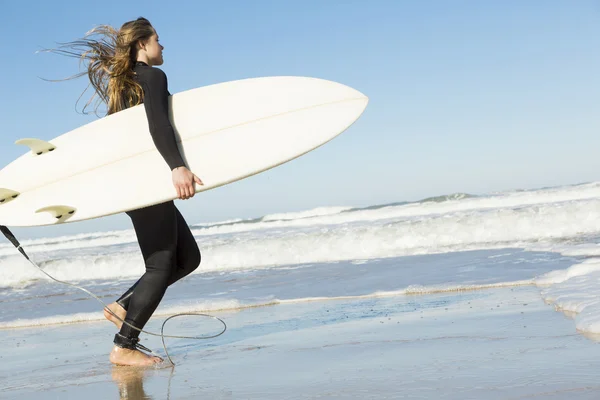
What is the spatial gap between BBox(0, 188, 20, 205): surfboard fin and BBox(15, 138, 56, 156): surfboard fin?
286mm

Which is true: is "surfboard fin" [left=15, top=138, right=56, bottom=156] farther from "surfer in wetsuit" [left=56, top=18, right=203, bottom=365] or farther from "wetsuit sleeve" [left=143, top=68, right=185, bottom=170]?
"wetsuit sleeve" [left=143, top=68, right=185, bottom=170]

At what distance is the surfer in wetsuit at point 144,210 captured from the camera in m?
3.07

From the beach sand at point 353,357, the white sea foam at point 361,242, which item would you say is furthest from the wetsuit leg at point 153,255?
the white sea foam at point 361,242

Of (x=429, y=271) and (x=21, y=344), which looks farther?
(x=429, y=271)

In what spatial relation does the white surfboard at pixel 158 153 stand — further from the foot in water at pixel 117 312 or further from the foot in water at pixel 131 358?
the foot in water at pixel 131 358

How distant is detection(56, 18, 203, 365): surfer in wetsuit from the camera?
3.07 m

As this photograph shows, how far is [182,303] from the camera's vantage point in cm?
545

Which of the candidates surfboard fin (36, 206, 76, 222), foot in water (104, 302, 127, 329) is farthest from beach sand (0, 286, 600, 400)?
surfboard fin (36, 206, 76, 222)

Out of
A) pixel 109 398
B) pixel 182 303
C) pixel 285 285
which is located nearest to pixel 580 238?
pixel 285 285

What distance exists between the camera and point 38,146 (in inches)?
144

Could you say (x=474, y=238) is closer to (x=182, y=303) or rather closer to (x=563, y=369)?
(x=182, y=303)

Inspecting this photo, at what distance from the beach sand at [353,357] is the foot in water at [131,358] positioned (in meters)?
0.04

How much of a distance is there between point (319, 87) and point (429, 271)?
2.75 m

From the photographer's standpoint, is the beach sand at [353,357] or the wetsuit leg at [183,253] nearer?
the beach sand at [353,357]
